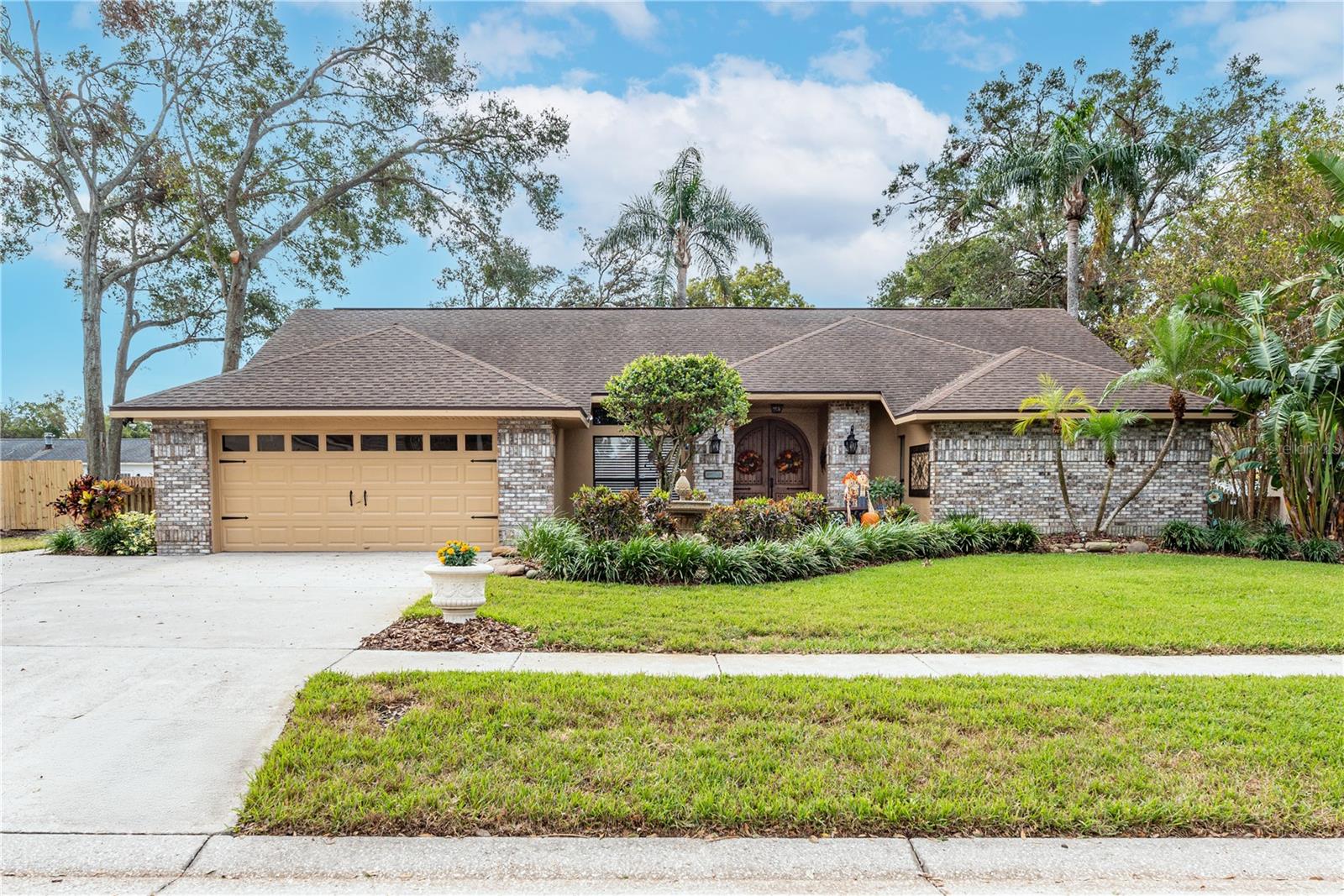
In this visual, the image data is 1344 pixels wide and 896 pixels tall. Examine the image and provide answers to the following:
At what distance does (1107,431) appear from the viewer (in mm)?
12000

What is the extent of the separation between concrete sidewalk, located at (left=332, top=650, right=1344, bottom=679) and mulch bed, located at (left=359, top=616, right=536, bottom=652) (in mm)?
155

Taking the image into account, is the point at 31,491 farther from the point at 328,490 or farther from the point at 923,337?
the point at 923,337

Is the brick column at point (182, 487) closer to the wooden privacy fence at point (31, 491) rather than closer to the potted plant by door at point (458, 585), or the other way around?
the wooden privacy fence at point (31, 491)

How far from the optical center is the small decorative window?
540 inches

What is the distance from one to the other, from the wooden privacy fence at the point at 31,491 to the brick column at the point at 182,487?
715 cm

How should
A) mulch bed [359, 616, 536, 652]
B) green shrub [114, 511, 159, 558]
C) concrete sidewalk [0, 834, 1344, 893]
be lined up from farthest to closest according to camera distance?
green shrub [114, 511, 159, 558] < mulch bed [359, 616, 536, 652] < concrete sidewalk [0, 834, 1344, 893]

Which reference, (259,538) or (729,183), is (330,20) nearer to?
(729,183)

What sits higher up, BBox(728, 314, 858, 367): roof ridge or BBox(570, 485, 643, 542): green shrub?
BBox(728, 314, 858, 367): roof ridge

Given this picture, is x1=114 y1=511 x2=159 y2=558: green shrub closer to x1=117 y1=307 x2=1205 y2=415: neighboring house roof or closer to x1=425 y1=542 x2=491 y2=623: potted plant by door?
x1=117 y1=307 x2=1205 y2=415: neighboring house roof

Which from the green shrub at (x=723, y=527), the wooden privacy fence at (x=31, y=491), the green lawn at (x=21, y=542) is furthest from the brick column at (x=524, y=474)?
the wooden privacy fence at (x=31, y=491)

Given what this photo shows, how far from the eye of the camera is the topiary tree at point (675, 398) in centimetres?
1114

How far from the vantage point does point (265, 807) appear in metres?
3.41

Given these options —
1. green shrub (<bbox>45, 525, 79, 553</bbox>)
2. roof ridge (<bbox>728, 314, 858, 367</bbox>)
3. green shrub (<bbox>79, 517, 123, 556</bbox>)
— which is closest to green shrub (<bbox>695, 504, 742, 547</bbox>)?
roof ridge (<bbox>728, 314, 858, 367</bbox>)

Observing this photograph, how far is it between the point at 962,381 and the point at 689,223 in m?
12.0
